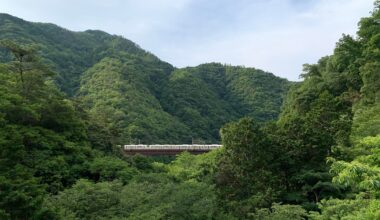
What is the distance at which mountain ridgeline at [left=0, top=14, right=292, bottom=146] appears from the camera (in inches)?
2813

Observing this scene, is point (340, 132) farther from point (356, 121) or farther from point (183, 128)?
point (183, 128)

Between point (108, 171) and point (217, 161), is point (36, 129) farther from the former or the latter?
point (217, 161)

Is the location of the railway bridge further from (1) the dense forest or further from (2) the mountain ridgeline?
(1) the dense forest

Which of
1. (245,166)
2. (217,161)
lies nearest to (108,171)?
(217,161)

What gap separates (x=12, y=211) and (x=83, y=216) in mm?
4445

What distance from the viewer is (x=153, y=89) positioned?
88938mm

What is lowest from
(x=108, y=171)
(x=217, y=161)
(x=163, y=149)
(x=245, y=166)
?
(x=108, y=171)

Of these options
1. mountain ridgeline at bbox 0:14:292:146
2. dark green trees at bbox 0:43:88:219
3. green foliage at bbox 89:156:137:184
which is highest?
mountain ridgeline at bbox 0:14:292:146

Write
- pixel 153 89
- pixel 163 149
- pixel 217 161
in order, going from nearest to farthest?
pixel 217 161 → pixel 163 149 → pixel 153 89

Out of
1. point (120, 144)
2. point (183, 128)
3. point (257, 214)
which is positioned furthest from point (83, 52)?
point (257, 214)

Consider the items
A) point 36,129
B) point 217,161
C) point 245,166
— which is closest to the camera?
point 245,166

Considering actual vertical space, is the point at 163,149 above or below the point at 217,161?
below

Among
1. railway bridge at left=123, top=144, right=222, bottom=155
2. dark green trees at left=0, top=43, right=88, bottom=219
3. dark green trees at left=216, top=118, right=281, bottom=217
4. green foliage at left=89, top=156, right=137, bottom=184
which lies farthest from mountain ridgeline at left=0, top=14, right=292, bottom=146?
dark green trees at left=216, top=118, right=281, bottom=217

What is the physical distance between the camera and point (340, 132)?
22.7 m
